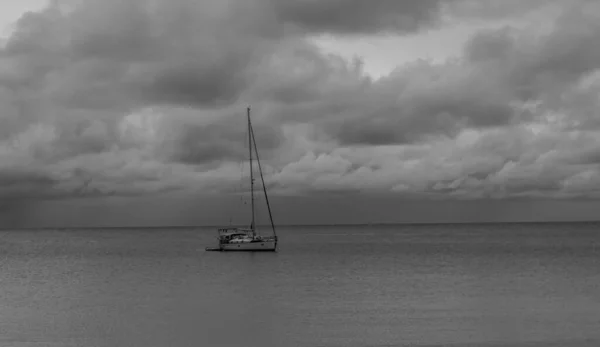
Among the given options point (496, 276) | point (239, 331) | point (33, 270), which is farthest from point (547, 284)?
point (33, 270)

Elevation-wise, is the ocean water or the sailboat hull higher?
the sailboat hull

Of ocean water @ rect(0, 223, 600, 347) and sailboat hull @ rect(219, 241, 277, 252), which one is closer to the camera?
ocean water @ rect(0, 223, 600, 347)

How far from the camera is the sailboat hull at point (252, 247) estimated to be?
119 m

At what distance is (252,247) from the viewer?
388ft

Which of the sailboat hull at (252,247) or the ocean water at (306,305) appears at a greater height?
the sailboat hull at (252,247)

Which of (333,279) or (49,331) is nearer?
(49,331)

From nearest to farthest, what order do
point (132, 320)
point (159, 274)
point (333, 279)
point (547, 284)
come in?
point (132, 320) → point (547, 284) → point (333, 279) → point (159, 274)

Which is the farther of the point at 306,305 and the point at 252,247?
the point at 252,247

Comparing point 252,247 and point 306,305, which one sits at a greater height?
point 252,247

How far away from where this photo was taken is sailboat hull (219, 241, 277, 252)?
389 ft

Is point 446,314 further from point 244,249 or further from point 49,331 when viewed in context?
point 244,249

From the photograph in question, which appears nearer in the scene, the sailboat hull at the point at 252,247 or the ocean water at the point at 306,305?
the ocean water at the point at 306,305

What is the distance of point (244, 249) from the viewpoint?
389ft

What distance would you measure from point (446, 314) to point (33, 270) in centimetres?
6959
